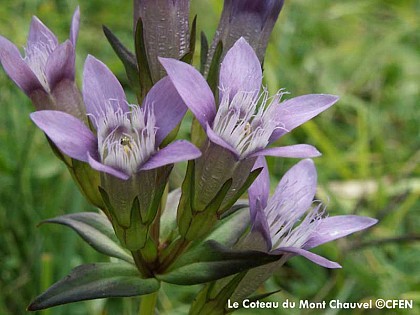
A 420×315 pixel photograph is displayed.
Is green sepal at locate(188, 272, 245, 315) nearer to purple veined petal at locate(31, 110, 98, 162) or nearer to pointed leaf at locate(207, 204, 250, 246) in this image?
pointed leaf at locate(207, 204, 250, 246)

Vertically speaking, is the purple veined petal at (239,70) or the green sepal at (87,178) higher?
the purple veined petal at (239,70)

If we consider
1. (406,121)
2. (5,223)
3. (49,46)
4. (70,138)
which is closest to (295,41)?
(406,121)

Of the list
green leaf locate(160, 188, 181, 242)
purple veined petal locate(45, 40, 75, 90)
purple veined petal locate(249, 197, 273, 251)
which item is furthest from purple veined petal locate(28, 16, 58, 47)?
purple veined petal locate(249, 197, 273, 251)

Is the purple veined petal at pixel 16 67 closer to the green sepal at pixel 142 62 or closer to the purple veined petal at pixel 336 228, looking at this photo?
the green sepal at pixel 142 62

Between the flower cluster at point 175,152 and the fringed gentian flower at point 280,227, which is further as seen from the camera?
the fringed gentian flower at point 280,227

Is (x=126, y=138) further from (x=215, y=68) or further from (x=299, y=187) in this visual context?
(x=299, y=187)

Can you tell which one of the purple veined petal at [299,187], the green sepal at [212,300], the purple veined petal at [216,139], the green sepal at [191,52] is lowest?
the green sepal at [212,300]

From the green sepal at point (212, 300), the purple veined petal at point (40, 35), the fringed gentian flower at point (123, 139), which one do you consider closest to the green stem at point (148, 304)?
the green sepal at point (212, 300)
